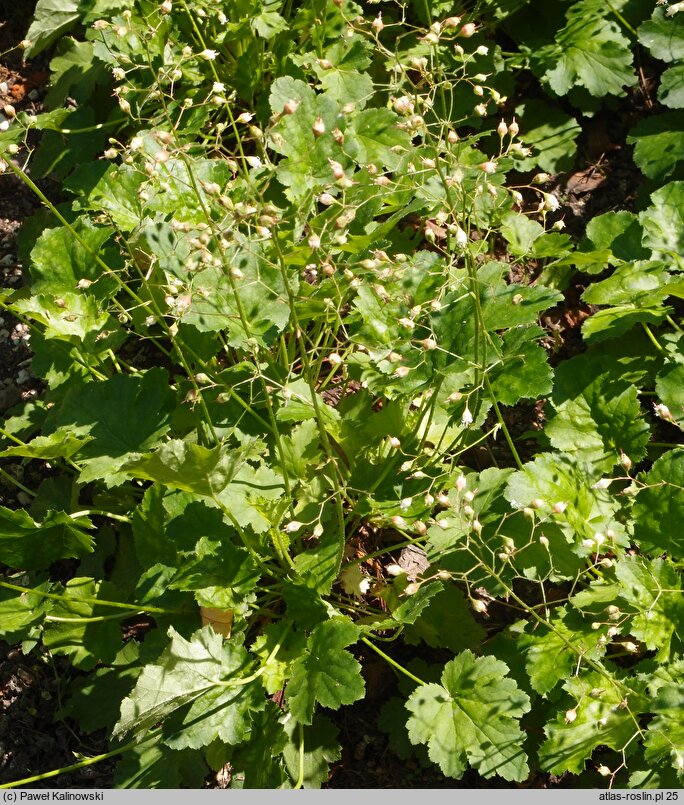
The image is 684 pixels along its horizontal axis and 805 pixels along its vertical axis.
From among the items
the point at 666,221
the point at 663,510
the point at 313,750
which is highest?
the point at 666,221

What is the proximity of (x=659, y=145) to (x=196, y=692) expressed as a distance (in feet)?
8.16

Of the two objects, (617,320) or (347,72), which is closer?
(617,320)

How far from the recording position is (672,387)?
2660 mm

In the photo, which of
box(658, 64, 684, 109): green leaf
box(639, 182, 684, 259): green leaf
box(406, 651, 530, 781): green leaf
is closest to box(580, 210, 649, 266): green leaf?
box(639, 182, 684, 259): green leaf

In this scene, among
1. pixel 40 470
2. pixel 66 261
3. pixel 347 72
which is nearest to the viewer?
pixel 66 261

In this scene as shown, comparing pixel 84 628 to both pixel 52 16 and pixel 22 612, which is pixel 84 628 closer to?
pixel 22 612

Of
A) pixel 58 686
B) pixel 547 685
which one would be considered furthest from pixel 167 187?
pixel 547 685

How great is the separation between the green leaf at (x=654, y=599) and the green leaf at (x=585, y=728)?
0.55ft

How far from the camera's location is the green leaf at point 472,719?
2.24 meters

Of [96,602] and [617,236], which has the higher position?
[617,236]

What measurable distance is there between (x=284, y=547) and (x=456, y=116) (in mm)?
1852

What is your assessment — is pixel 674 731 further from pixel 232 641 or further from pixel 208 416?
pixel 208 416

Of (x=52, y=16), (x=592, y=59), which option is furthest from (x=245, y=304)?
(x=592, y=59)

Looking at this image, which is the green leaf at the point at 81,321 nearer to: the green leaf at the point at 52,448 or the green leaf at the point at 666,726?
the green leaf at the point at 52,448
